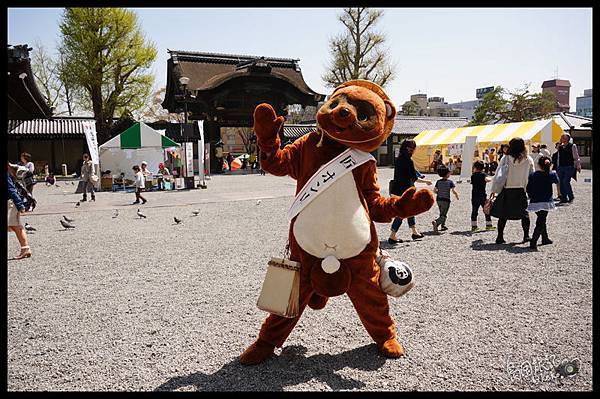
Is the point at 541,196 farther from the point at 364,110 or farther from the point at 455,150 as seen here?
the point at 455,150

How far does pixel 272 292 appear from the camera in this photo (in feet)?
10.1

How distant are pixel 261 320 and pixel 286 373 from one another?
99 centimetres

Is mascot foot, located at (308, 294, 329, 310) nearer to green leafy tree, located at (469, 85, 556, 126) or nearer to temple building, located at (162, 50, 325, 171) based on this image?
temple building, located at (162, 50, 325, 171)

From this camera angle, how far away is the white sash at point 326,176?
3.04 meters

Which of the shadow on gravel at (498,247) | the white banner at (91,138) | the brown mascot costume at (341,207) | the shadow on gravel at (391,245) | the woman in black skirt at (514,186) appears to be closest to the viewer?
the brown mascot costume at (341,207)

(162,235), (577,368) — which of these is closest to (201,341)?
(577,368)

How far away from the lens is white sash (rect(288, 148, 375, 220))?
3041 millimetres

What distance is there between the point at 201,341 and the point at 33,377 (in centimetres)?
112

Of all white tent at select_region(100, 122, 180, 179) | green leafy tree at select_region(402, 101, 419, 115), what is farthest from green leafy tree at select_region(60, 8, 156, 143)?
green leafy tree at select_region(402, 101, 419, 115)

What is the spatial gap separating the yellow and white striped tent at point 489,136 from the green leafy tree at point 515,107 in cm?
946

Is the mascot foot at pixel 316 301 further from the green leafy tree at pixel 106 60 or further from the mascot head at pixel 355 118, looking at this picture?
the green leafy tree at pixel 106 60

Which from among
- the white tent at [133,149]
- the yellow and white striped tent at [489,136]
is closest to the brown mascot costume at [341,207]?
the white tent at [133,149]

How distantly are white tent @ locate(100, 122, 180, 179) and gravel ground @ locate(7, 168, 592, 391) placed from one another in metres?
11.1

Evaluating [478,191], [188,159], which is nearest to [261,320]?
[478,191]
